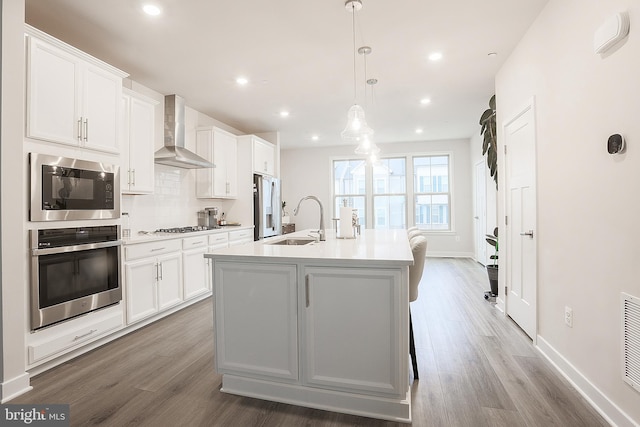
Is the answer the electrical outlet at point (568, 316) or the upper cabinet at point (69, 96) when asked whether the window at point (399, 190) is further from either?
the electrical outlet at point (568, 316)

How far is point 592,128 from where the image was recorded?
1.88 meters

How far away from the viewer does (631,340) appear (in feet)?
5.19

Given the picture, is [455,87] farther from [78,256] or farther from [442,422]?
[78,256]

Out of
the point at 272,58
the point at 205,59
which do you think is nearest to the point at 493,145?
the point at 272,58

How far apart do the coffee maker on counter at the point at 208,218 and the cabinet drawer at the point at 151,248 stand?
3.52ft

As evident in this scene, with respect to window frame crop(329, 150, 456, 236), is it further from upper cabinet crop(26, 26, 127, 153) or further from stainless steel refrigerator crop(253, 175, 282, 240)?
upper cabinet crop(26, 26, 127, 153)

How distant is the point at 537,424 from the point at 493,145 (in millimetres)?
3178

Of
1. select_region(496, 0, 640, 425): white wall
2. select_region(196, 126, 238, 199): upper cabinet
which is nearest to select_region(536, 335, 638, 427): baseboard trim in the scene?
select_region(496, 0, 640, 425): white wall

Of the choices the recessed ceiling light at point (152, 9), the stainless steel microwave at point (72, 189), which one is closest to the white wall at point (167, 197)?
the stainless steel microwave at point (72, 189)

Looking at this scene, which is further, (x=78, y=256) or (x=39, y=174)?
(x=78, y=256)

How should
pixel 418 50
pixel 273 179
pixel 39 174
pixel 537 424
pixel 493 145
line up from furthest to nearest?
1. pixel 273 179
2. pixel 493 145
3. pixel 418 50
4. pixel 39 174
5. pixel 537 424

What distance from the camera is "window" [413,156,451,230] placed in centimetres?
752

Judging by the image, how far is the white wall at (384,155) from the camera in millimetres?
7320

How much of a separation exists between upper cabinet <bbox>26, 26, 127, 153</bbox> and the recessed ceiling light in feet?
2.04
